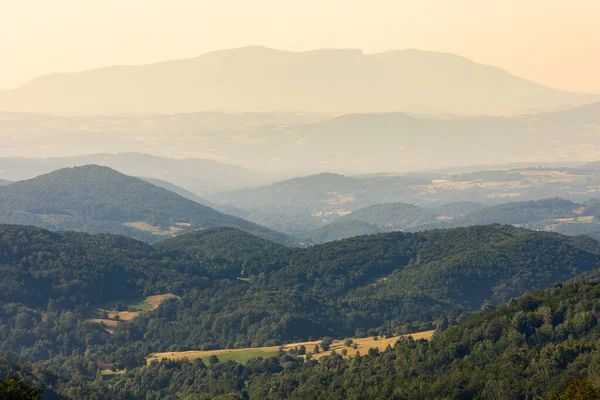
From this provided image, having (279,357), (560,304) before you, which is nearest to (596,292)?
(560,304)

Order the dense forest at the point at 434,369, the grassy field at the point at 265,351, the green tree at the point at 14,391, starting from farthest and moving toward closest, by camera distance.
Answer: the grassy field at the point at 265,351 < the dense forest at the point at 434,369 < the green tree at the point at 14,391

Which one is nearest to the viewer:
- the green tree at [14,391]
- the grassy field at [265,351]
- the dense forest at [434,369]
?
the green tree at [14,391]

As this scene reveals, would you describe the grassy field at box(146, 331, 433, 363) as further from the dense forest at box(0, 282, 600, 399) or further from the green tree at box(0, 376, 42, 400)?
the green tree at box(0, 376, 42, 400)

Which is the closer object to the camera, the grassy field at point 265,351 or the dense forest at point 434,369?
the dense forest at point 434,369

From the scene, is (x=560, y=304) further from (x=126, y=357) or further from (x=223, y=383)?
(x=126, y=357)

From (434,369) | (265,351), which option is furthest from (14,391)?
(265,351)

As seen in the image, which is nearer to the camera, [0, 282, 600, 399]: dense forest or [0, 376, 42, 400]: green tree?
[0, 376, 42, 400]: green tree

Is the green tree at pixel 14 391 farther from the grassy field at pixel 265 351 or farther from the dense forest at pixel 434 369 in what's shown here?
the grassy field at pixel 265 351

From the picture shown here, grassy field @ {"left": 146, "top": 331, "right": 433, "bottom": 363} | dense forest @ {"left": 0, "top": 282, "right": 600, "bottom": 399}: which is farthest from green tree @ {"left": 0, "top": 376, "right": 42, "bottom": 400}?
grassy field @ {"left": 146, "top": 331, "right": 433, "bottom": 363}

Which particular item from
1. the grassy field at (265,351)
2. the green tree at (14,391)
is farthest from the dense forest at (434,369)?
the green tree at (14,391)
